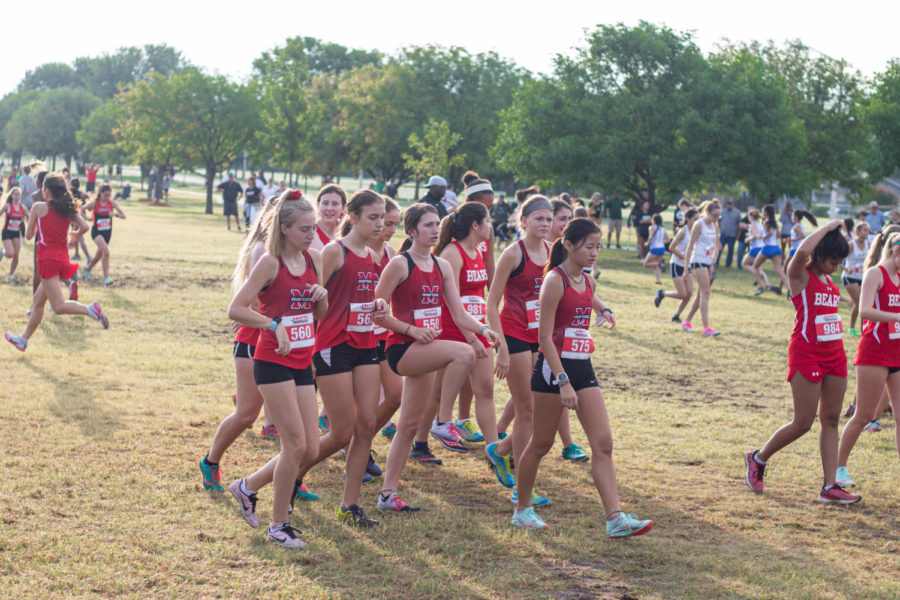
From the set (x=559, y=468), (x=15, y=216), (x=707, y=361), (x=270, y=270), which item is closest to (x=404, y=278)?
→ (x=270, y=270)

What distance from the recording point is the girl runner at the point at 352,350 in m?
5.59

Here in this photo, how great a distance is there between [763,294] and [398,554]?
16953mm

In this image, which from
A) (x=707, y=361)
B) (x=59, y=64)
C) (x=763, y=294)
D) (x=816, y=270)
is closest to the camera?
(x=816, y=270)

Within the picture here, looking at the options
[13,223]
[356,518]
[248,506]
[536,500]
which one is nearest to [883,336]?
[536,500]

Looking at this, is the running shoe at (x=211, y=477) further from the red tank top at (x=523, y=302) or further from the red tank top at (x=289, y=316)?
the red tank top at (x=523, y=302)

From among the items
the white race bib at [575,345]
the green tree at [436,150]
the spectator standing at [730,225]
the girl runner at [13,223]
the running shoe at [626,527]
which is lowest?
the running shoe at [626,527]

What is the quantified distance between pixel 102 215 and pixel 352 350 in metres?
13.1

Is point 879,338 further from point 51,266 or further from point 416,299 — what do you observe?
point 51,266

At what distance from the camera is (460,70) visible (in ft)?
169

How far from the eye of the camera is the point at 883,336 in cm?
660

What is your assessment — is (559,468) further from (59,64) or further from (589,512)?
(59,64)

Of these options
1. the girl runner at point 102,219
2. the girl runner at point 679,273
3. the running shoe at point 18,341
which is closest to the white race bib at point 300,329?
the running shoe at point 18,341

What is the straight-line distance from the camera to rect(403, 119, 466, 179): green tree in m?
45.8

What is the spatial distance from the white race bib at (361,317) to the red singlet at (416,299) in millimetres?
252
